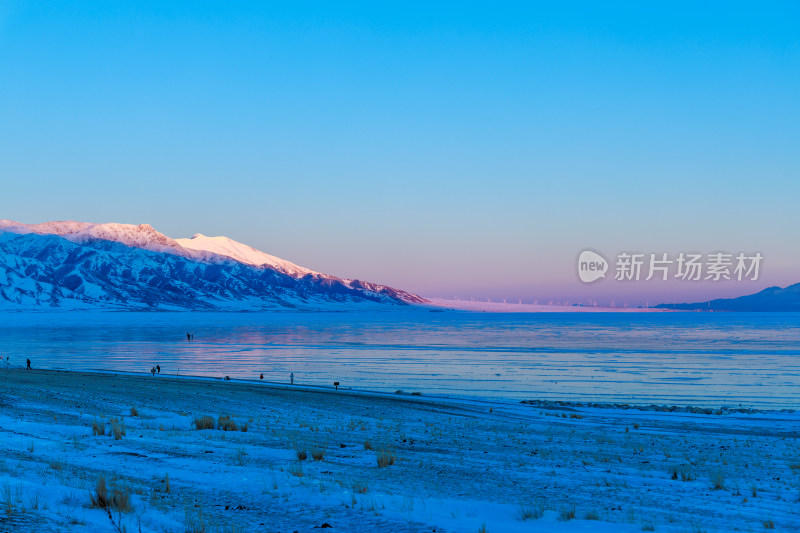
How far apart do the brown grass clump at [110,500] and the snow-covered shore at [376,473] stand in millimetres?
123

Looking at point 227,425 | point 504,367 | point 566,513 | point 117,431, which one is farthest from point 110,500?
point 504,367

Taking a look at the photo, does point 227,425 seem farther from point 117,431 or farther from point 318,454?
point 318,454

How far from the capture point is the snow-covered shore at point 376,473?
8.11 m

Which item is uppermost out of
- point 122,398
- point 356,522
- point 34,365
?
point 356,522

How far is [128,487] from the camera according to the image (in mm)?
9219

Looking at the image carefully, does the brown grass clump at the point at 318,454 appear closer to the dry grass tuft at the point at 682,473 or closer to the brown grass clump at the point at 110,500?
the brown grass clump at the point at 110,500

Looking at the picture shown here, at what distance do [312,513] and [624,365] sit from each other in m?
51.9

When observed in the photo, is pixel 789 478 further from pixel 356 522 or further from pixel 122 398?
pixel 122 398

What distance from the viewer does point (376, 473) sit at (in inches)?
448

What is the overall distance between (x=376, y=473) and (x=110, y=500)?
4594 mm

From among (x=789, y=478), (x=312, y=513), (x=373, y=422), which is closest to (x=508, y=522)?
(x=312, y=513)

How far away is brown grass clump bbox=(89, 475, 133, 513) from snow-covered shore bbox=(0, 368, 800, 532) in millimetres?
123

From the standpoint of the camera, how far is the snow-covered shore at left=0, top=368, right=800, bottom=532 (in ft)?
26.6

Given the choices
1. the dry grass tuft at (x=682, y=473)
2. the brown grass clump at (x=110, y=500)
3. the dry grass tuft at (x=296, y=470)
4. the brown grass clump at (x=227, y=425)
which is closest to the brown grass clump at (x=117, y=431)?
the brown grass clump at (x=227, y=425)
